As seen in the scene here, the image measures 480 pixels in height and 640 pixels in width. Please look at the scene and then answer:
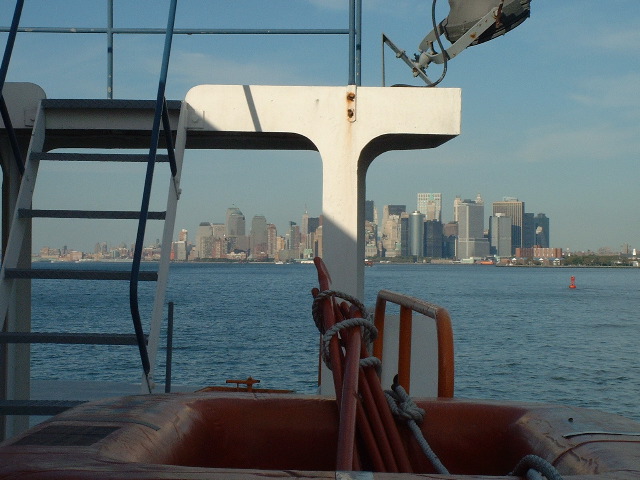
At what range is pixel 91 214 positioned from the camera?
4.15m

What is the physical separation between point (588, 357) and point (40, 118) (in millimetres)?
41904

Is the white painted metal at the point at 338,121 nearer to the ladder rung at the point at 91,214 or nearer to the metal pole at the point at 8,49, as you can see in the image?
the ladder rung at the point at 91,214

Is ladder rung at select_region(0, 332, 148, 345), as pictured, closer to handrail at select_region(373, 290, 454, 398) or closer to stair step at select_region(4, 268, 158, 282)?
stair step at select_region(4, 268, 158, 282)

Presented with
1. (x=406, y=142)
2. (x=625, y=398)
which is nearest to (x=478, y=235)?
(x=625, y=398)

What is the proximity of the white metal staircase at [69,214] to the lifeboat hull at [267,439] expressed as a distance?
65.7 inches

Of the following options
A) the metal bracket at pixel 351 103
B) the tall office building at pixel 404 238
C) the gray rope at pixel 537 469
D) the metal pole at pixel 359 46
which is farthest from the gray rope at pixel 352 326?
the tall office building at pixel 404 238

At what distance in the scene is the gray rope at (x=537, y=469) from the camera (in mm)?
1288

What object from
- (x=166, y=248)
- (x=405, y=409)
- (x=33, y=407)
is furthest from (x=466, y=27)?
(x=405, y=409)

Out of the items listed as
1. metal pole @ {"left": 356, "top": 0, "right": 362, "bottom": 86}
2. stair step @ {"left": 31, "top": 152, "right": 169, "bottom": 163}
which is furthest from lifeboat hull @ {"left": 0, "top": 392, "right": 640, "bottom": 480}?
metal pole @ {"left": 356, "top": 0, "right": 362, "bottom": 86}

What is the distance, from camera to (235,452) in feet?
7.15

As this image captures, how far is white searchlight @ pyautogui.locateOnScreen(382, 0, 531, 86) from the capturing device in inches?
229

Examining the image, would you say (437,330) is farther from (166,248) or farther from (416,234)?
(416,234)

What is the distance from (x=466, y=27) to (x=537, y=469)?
5.18 metres

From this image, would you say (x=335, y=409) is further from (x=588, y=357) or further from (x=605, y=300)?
(x=605, y=300)
